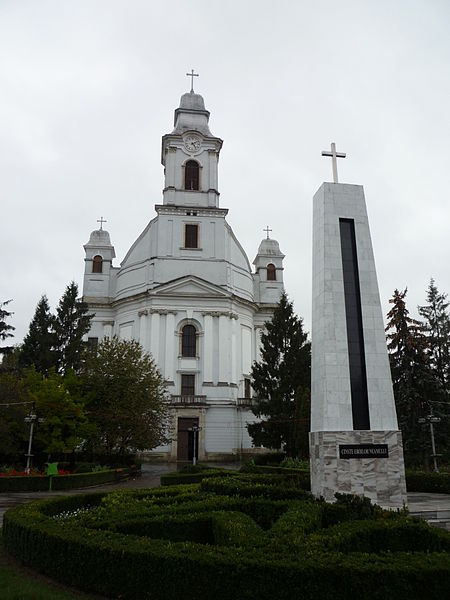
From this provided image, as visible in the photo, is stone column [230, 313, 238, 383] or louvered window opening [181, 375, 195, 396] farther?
stone column [230, 313, 238, 383]

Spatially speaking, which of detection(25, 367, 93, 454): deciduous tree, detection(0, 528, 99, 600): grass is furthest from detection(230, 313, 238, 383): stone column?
detection(0, 528, 99, 600): grass

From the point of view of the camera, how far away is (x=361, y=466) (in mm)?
13156

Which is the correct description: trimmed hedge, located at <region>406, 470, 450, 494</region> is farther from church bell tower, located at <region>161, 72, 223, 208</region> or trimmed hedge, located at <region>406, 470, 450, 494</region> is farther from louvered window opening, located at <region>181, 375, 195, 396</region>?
church bell tower, located at <region>161, 72, 223, 208</region>

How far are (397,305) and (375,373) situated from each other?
19.9 meters

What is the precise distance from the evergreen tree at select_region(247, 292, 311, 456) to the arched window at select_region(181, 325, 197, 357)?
26.7 ft

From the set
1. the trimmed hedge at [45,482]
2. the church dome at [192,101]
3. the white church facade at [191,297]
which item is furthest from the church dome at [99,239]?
the trimmed hedge at [45,482]

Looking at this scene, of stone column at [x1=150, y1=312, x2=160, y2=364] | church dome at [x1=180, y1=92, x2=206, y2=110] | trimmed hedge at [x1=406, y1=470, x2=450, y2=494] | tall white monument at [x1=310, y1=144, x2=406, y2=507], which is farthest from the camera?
church dome at [x1=180, y1=92, x2=206, y2=110]

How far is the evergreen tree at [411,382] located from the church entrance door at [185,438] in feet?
55.8

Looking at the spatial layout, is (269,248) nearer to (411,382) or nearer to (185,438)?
(185,438)

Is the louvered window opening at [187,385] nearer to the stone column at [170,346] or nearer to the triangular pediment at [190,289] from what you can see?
the stone column at [170,346]

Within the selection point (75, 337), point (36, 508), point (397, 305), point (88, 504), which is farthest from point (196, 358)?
point (36, 508)

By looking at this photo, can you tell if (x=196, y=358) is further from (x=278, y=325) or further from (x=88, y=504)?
(x=88, y=504)

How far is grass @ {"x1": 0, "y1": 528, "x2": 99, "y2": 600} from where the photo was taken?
21.9 feet

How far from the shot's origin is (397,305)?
32.8m
